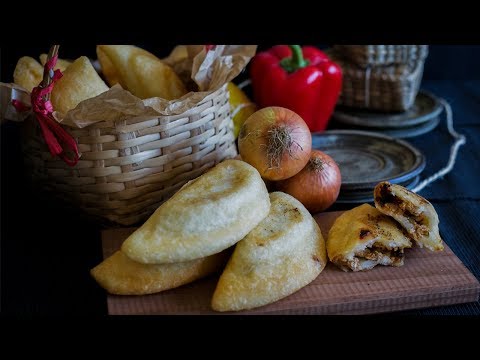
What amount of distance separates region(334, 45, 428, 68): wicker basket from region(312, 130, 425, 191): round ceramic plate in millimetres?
293

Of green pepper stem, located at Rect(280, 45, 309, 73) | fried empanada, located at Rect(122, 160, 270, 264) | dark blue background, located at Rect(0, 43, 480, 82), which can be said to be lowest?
dark blue background, located at Rect(0, 43, 480, 82)

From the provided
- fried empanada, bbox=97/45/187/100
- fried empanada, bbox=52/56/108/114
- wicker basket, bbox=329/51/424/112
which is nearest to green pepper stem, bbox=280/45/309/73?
wicker basket, bbox=329/51/424/112

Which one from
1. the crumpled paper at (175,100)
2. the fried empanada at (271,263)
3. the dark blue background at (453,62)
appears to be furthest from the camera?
the dark blue background at (453,62)

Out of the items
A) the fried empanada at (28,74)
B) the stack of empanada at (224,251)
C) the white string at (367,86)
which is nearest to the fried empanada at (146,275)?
the stack of empanada at (224,251)

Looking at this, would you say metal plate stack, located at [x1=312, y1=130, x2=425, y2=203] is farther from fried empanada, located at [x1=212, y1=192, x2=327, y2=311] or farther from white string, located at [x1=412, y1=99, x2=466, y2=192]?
fried empanada, located at [x1=212, y1=192, x2=327, y2=311]

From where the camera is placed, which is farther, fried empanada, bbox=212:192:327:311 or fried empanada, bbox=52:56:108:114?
fried empanada, bbox=52:56:108:114

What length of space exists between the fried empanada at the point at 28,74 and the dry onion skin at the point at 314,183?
0.52 meters

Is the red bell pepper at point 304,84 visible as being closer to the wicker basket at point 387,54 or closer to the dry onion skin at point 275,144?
the wicker basket at point 387,54

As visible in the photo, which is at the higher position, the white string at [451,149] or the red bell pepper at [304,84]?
the red bell pepper at [304,84]

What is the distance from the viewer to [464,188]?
4.66ft

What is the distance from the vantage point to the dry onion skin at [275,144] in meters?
1.13

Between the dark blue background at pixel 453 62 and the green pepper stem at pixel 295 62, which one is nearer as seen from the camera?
the green pepper stem at pixel 295 62

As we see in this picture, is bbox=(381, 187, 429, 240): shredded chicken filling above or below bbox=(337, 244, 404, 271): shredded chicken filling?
above

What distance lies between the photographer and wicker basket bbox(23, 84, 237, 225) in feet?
3.70
